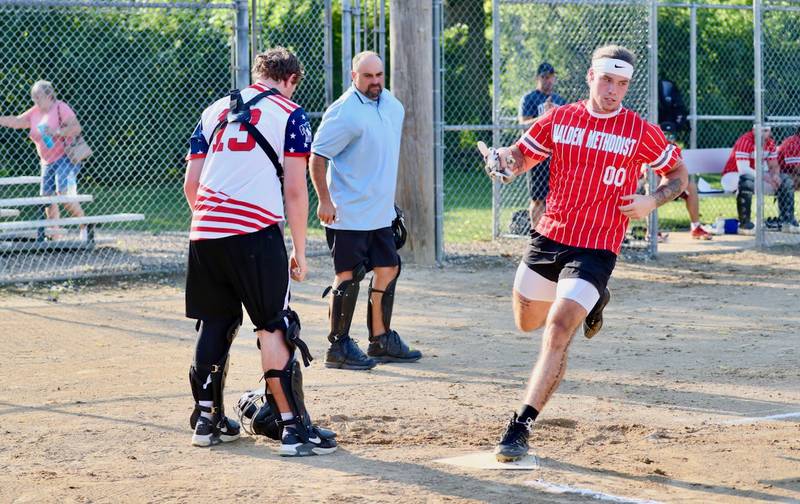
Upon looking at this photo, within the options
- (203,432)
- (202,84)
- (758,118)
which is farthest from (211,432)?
(202,84)

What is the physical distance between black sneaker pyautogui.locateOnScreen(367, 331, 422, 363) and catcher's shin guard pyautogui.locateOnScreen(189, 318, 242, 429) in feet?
7.58

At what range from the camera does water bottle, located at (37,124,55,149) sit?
1331cm

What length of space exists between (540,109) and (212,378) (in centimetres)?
818

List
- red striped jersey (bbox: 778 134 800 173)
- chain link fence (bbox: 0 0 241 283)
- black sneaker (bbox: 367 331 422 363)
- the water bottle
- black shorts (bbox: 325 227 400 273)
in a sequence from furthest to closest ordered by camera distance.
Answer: chain link fence (bbox: 0 0 241 283), red striped jersey (bbox: 778 134 800 173), the water bottle, black sneaker (bbox: 367 331 422 363), black shorts (bbox: 325 227 400 273)

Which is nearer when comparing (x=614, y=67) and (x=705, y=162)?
(x=614, y=67)

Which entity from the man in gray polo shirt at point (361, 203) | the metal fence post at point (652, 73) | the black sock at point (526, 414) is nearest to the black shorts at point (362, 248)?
the man in gray polo shirt at point (361, 203)

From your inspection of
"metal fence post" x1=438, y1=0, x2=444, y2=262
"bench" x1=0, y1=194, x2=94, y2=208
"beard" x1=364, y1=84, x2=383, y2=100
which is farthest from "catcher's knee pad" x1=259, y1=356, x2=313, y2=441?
"metal fence post" x1=438, y1=0, x2=444, y2=262

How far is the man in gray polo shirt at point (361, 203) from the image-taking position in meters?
8.33

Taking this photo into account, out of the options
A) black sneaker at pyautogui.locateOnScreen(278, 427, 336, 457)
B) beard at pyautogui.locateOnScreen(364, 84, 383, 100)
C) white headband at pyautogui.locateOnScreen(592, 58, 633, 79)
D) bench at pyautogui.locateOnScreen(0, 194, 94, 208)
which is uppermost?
white headband at pyautogui.locateOnScreen(592, 58, 633, 79)

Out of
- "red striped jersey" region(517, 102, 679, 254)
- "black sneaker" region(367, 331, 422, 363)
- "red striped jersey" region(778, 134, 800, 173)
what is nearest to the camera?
"red striped jersey" region(517, 102, 679, 254)

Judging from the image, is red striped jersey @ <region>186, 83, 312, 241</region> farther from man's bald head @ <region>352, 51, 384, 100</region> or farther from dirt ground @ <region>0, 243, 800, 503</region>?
man's bald head @ <region>352, 51, 384, 100</region>

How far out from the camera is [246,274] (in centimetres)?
612

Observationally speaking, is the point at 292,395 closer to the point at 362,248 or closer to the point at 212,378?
the point at 212,378

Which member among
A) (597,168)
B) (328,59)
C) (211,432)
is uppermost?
(328,59)
